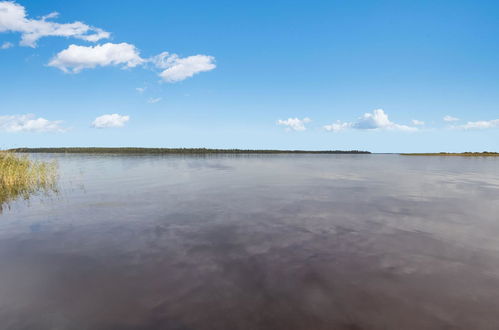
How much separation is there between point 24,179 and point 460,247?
1159 inches

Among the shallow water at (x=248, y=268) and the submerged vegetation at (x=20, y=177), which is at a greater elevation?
the submerged vegetation at (x=20, y=177)

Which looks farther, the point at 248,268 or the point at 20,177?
the point at 20,177

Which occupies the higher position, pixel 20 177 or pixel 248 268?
pixel 20 177

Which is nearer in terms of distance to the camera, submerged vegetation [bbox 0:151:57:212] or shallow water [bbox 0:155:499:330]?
shallow water [bbox 0:155:499:330]

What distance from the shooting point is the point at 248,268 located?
287 inches

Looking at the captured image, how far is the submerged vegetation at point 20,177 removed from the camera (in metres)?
20.0

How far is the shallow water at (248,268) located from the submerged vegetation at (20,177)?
697 centimetres

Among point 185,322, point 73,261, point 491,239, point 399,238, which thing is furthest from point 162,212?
point 491,239

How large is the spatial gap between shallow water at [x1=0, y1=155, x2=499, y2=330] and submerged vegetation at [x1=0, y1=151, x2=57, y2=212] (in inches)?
274

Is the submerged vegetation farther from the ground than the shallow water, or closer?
farther from the ground

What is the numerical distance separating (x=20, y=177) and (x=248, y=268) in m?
24.8

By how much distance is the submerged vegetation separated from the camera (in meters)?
20.0

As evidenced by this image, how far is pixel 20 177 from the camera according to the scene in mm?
23203

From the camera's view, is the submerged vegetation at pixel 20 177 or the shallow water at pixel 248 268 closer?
the shallow water at pixel 248 268
